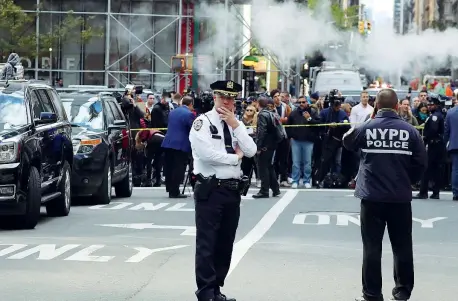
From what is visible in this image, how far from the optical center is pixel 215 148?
30.3 feet

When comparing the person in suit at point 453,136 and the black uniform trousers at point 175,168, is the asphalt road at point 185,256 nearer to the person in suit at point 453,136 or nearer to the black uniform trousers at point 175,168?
the black uniform trousers at point 175,168

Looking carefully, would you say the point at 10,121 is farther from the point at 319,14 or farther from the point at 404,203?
the point at 319,14

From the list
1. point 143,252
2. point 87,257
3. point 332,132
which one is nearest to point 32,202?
point 143,252

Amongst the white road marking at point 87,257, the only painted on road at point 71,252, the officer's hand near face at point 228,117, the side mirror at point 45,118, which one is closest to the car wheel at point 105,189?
the side mirror at point 45,118

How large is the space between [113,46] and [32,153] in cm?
3162

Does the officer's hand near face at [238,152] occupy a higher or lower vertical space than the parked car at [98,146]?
higher

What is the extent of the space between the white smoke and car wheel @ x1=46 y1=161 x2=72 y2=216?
27688 mm

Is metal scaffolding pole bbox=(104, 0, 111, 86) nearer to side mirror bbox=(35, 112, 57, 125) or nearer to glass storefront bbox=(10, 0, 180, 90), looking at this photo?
glass storefront bbox=(10, 0, 180, 90)

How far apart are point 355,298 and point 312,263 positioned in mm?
2075

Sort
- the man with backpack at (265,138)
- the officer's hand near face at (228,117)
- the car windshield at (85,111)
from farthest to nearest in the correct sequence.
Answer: the man with backpack at (265,138) → the car windshield at (85,111) → the officer's hand near face at (228,117)

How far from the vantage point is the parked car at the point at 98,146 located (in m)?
17.8

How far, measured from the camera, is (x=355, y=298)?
31.8ft

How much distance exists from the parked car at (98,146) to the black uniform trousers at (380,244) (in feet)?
29.5

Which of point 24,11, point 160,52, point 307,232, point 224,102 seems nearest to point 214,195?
point 224,102
